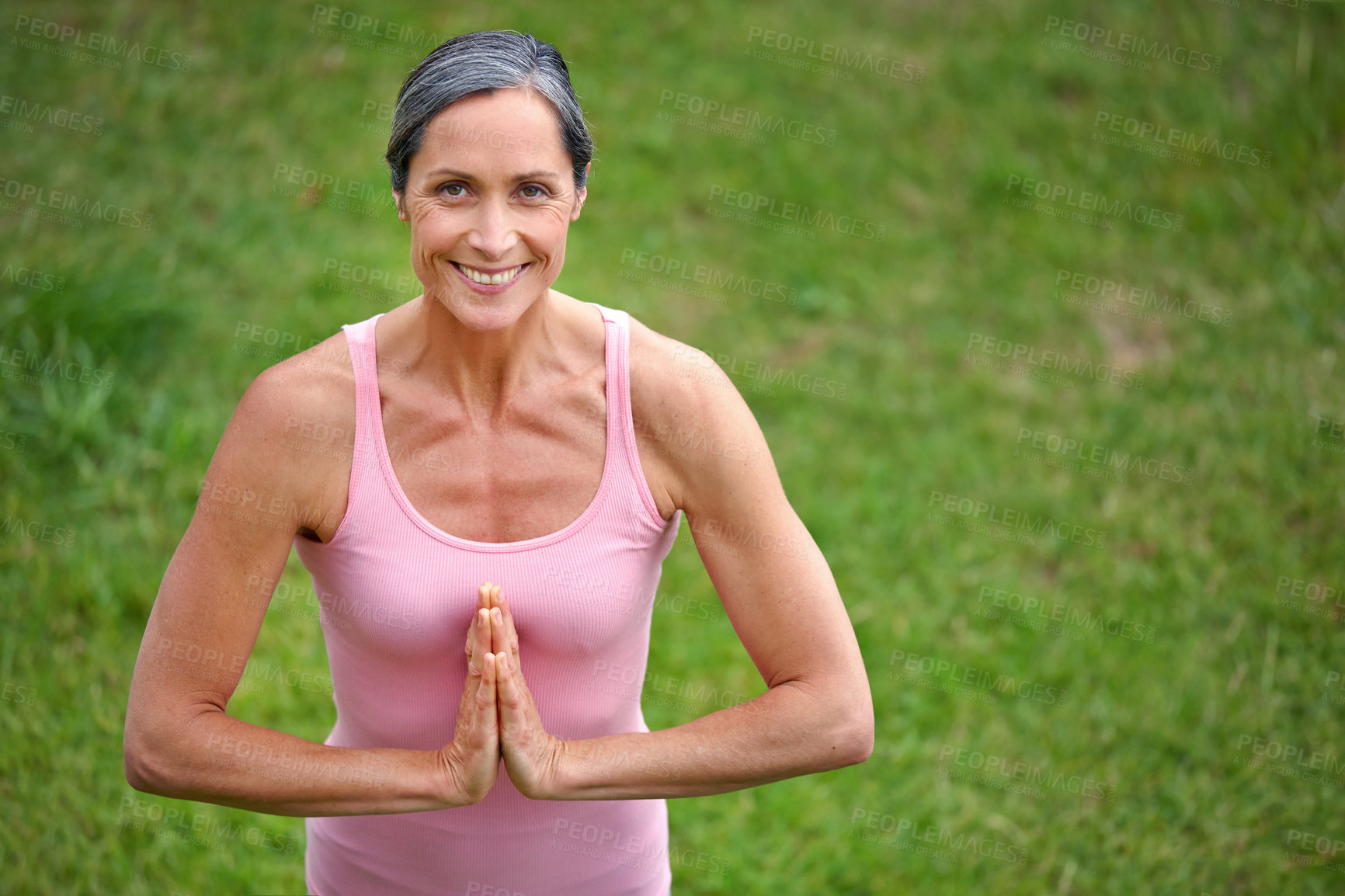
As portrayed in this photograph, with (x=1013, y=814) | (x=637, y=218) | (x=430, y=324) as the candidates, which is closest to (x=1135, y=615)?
(x=1013, y=814)

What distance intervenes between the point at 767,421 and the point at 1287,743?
261 centimetres

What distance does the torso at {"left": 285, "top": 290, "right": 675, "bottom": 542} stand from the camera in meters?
2.10

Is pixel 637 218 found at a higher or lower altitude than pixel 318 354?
higher

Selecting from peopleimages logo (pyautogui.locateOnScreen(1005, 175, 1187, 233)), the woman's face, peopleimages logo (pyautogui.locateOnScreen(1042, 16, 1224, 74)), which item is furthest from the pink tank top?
Answer: peopleimages logo (pyautogui.locateOnScreen(1042, 16, 1224, 74))

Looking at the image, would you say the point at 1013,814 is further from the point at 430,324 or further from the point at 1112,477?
the point at 430,324

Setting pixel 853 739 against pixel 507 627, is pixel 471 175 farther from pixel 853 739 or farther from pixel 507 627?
pixel 853 739

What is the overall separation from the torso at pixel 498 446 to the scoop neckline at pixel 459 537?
0.04 ft

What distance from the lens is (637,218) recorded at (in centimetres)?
648

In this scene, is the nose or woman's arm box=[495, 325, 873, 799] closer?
the nose

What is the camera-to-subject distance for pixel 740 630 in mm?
2242

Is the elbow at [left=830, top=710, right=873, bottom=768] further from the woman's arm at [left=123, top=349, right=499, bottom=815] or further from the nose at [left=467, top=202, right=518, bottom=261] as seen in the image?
the nose at [left=467, top=202, right=518, bottom=261]

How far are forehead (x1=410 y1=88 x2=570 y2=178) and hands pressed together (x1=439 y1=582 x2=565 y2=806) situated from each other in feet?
2.40

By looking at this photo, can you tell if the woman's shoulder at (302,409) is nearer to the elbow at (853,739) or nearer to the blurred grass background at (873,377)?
the elbow at (853,739)

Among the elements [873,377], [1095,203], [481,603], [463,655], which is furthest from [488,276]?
[1095,203]
